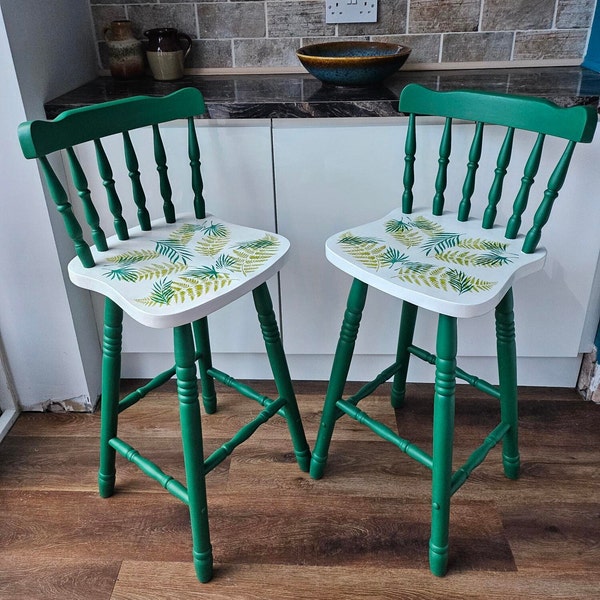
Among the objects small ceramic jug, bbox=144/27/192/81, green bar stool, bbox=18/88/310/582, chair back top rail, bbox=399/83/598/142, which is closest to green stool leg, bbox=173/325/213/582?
green bar stool, bbox=18/88/310/582

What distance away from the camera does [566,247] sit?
1.57 metres

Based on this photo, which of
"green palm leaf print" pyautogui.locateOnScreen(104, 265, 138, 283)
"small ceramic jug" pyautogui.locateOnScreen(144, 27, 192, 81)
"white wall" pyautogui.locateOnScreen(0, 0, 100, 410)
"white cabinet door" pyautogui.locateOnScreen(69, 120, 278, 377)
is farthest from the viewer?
"small ceramic jug" pyautogui.locateOnScreen(144, 27, 192, 81)

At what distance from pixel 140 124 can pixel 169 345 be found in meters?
0.73

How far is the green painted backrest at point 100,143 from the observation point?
1081 millimetres

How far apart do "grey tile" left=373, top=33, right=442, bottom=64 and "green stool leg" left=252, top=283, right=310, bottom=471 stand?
912 mm

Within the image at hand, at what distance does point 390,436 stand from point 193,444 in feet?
1.42

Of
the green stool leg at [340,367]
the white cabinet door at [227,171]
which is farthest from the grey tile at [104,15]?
the green stool leg at [340,367]

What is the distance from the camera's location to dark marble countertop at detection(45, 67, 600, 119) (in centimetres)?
144

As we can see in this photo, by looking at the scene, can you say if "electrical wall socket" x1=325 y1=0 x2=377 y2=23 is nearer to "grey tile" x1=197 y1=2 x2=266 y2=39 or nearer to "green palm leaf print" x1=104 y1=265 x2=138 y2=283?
"grey tile" x1=197 y1=2 x2=266 y2=39

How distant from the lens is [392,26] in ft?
5.80

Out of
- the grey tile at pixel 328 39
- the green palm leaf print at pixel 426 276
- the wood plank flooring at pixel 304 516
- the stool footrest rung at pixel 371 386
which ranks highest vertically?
the grey tile at pixel 328 39

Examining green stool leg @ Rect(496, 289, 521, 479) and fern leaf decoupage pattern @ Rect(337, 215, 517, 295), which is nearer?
fern leaf decoupage pattern @ Rect(337, 215, 517, 295)

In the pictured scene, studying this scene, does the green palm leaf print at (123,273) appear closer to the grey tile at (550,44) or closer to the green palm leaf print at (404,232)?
the green palm leaf print at (404,232)

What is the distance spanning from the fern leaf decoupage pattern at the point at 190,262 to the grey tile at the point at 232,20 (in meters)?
0.74
